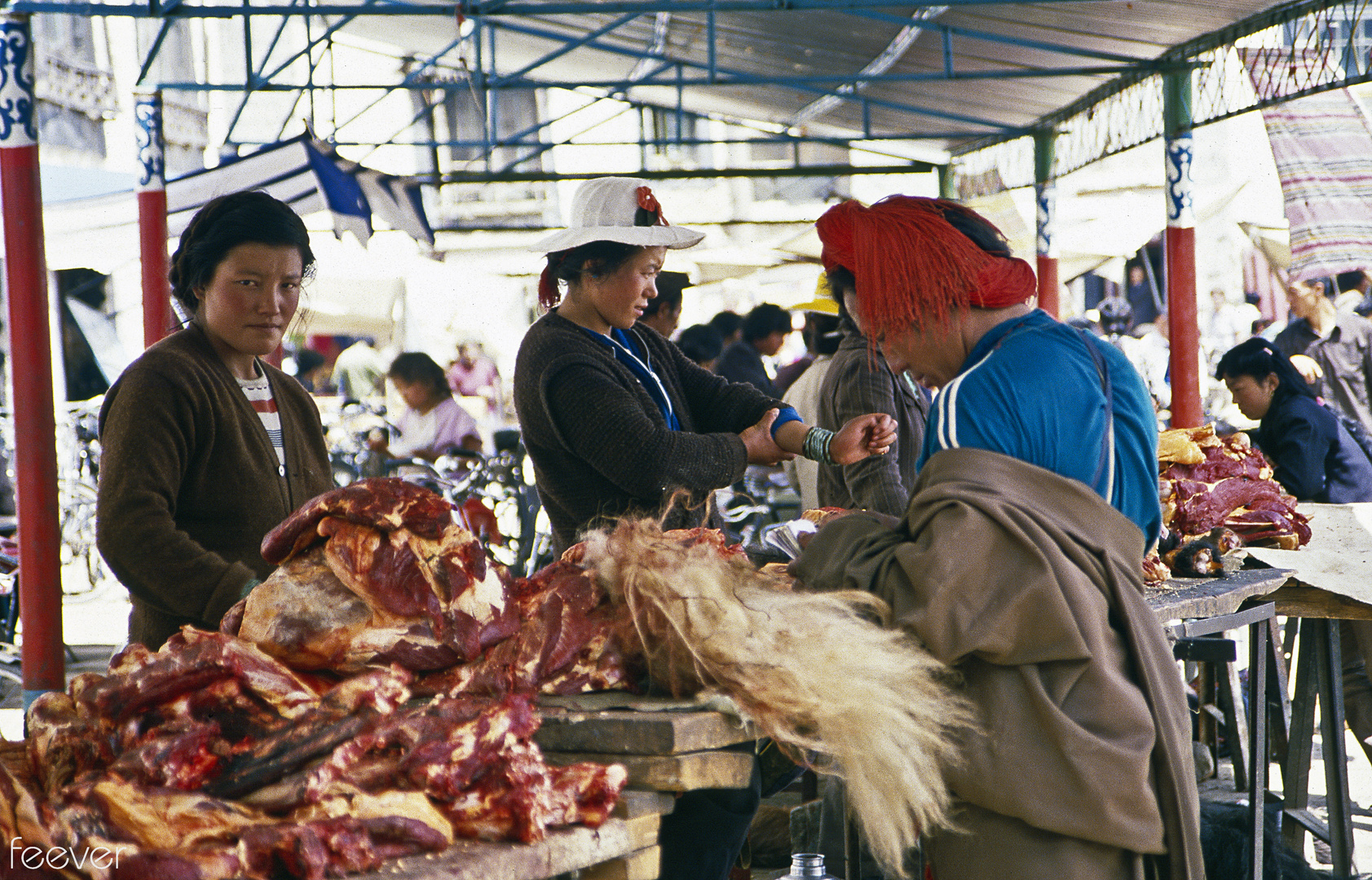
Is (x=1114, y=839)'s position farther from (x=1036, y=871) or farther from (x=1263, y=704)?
(x=1263, y=704)

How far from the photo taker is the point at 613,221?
285 centimetres

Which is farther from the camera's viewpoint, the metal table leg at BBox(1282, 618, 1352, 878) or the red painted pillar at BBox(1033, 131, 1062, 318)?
the red painted pillar at BBox(1033, 131, 1062, 318)

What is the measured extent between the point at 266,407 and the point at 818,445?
1253 millimetres

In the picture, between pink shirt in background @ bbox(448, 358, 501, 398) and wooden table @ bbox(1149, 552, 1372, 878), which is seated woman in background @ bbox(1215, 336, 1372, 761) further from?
pink shirt in background @ bbox(448, 358, 501, 398)

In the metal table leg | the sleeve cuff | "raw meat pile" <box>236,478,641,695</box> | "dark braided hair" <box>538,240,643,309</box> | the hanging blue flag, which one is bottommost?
the metal table leg

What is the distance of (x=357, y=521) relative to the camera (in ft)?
5.98

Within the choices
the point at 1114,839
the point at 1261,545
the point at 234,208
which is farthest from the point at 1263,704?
the point at 234,208

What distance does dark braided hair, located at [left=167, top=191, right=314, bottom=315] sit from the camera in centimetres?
265

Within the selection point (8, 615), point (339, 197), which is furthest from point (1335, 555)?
point (8, 615)

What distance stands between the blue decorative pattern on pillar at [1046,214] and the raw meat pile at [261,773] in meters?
11.0

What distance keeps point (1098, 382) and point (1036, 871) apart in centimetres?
82

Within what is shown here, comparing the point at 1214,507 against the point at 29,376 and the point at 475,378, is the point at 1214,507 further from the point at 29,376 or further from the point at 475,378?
the point at 475,378

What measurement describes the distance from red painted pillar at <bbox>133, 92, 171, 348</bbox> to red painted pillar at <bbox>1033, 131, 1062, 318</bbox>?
7.79 meters

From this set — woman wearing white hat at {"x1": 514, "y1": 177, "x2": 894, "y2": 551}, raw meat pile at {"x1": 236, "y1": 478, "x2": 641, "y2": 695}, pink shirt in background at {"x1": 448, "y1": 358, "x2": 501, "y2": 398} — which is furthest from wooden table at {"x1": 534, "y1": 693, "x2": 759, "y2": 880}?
pink shirt in background at {"x1": 448, "y1": 358, "x2": 501, "y2": 398}
